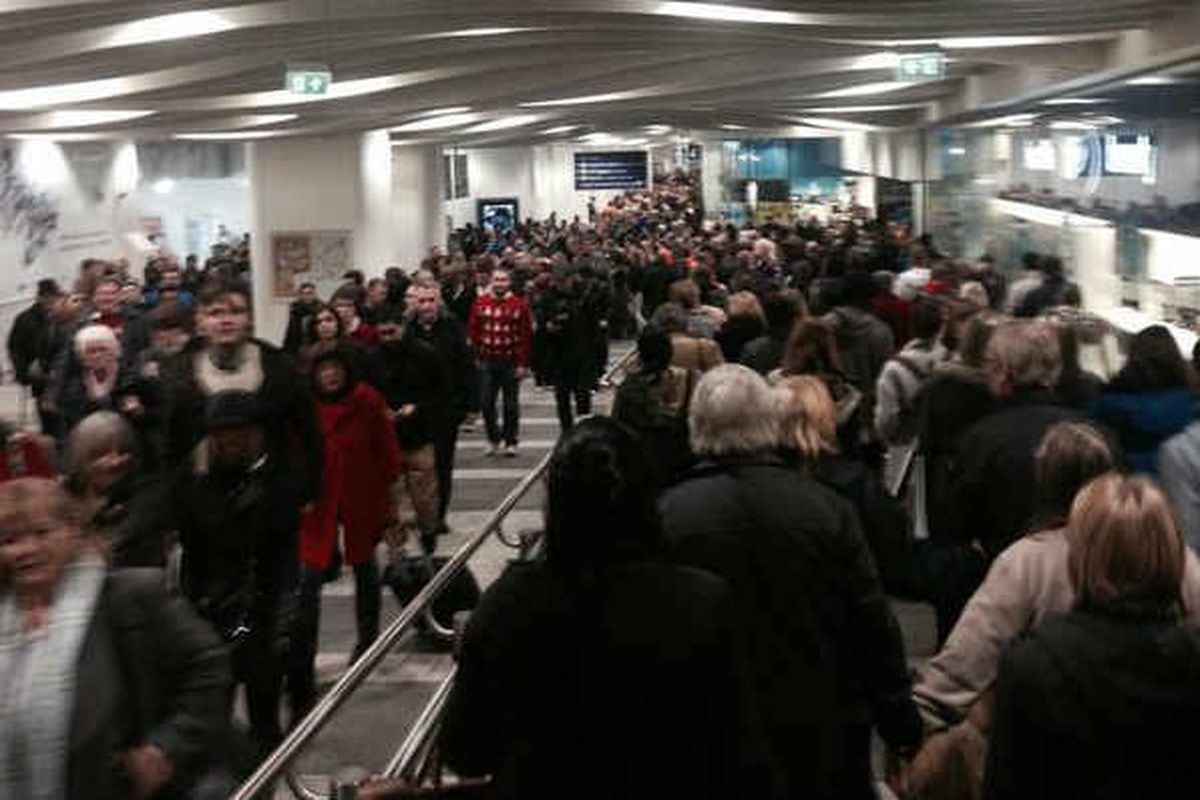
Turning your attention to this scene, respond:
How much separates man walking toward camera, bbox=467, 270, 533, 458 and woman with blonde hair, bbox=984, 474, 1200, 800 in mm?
11502

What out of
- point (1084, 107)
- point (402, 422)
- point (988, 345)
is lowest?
point (402, 422)

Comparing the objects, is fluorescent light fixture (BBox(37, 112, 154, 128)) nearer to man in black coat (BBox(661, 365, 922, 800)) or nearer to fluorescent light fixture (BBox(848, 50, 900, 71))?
fluorescent light fixture (BBox(848, 50, 900, 71))

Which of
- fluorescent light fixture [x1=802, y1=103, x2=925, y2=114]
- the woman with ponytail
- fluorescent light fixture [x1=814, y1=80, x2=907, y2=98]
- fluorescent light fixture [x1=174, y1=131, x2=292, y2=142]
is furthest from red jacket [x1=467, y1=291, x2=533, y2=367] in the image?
fluorescent light fixture [x1=802, y1=103, x2=925, y2=114]

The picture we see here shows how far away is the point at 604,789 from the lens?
3.10 m

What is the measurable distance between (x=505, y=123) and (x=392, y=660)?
25.8 meters

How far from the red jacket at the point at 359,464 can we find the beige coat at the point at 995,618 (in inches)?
168

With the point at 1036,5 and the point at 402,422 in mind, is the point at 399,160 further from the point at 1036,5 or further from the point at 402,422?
the point at 402,422

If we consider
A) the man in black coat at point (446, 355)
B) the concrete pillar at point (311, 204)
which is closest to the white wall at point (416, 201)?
the concrete pillar at point (311, 204)

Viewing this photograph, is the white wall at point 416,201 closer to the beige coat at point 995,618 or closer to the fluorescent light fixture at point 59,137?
the fluorescent light fixture at point 59,137

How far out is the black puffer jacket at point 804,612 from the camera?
157 inches

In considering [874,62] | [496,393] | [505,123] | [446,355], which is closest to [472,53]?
[496,393]

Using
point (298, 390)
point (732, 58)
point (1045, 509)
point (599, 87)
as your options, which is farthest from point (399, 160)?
point (1045, 509)

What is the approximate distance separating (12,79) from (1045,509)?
15.9 metres

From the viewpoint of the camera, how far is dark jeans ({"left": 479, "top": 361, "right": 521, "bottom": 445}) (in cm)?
1489
